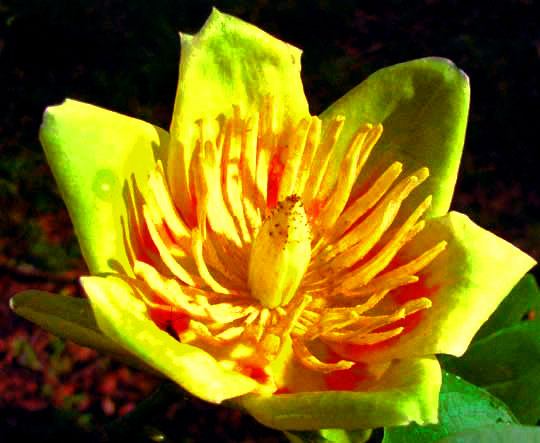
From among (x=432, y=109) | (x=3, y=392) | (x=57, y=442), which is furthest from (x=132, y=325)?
(x=3, y=392)

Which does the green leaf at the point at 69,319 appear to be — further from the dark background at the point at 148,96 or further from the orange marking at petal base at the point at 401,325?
the dark background at the point at 148,96

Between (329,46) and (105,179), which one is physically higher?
(105,179)

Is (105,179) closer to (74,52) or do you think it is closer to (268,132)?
(268,132)

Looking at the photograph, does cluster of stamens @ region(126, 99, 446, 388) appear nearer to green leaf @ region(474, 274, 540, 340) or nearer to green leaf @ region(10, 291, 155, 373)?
green leaf @ region(10, 291, 155, 373)

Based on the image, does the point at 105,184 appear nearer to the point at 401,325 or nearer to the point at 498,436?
the point at 401,325

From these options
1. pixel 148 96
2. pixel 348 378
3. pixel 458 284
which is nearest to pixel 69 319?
pixel 348 378

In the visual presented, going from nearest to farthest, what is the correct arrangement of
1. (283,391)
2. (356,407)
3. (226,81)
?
(356,407) < (283,391) < (226,81)

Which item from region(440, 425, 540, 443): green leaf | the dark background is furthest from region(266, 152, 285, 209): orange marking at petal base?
the dark background
